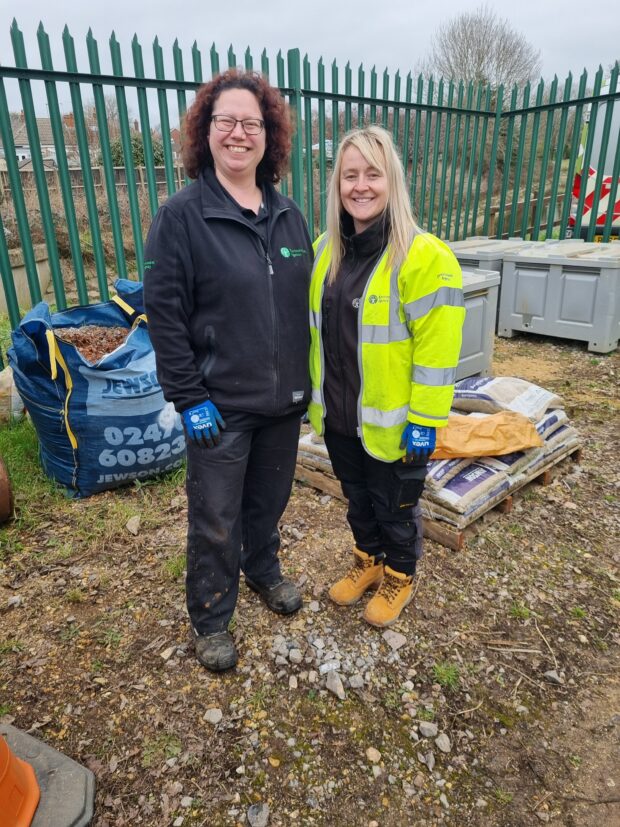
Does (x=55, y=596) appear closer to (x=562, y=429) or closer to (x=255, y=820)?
(x=255, y=820)

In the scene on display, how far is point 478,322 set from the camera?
4.99 metres

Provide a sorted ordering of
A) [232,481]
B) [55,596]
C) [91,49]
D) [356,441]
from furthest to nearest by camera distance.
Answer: [91,49] → [55,596] → [356,441] → [232,481]

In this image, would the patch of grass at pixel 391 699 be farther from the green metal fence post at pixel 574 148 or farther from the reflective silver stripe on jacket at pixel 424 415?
the green metal fence post at pixel 574 148

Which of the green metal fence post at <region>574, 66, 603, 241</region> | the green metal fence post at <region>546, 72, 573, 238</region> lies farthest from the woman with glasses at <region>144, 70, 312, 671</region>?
the green metal fence post at <region>574, 66, 603, 241</region>

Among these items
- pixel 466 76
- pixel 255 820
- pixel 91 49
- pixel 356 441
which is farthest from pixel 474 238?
pixel 466 76

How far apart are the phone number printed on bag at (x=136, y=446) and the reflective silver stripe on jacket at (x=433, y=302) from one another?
204 cm

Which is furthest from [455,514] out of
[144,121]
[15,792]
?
[144,121]

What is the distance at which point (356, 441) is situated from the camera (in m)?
2.34

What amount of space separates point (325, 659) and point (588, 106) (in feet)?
23.7

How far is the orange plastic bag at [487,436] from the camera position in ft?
10.6

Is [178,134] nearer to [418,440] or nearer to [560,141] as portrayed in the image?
[418,440]

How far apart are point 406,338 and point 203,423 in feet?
2.53

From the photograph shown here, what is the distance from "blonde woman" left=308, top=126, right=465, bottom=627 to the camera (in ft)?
6.47

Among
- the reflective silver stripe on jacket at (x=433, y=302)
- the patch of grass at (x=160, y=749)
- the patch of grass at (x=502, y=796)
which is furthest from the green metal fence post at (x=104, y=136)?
the patch of grass at (x=502, y=796)
